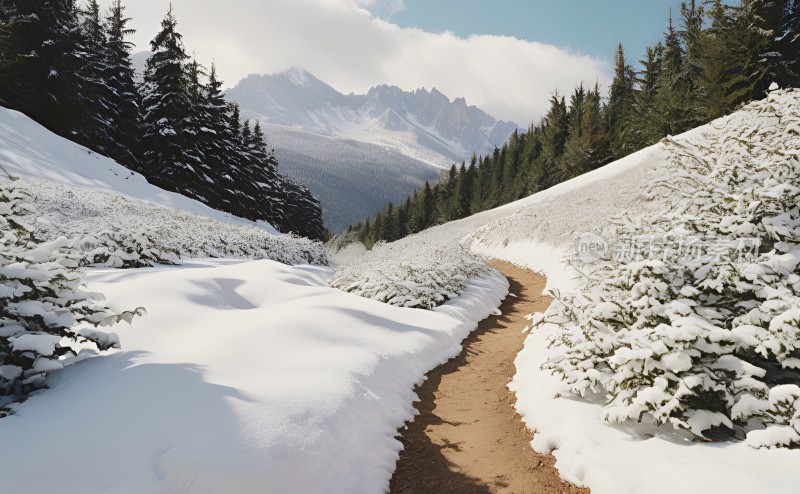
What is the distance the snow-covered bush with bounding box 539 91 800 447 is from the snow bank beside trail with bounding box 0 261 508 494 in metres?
2.83

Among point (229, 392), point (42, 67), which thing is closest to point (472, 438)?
point (229, 392)

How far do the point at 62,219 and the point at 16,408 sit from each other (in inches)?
458

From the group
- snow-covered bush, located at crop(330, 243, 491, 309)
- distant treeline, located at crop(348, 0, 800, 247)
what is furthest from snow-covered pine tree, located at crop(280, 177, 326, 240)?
snow-covered bush, located at crop(330, 243, 491, 309)

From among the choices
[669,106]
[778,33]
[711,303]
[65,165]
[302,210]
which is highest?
[778,33]

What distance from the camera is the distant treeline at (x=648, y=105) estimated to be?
24000 millimetres

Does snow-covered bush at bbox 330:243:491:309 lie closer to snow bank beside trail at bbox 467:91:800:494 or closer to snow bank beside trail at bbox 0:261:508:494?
snow bank beside trail at bbox 0:261:508:494

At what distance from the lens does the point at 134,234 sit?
35.0 feet

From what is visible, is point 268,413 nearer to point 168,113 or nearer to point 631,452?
point 631,452

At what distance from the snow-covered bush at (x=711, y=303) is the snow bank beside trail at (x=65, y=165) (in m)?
21.4

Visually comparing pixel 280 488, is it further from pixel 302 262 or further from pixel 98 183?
pixel 98 183

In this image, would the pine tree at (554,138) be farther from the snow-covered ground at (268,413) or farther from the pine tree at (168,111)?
the snow-covered ground at (268,413)

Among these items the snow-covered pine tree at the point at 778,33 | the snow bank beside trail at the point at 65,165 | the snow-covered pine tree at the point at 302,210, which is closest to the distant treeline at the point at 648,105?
the snow-covered pine tree at the point at 778,33

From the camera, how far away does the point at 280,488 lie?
3.63 m

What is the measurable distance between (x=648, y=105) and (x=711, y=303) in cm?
3878
